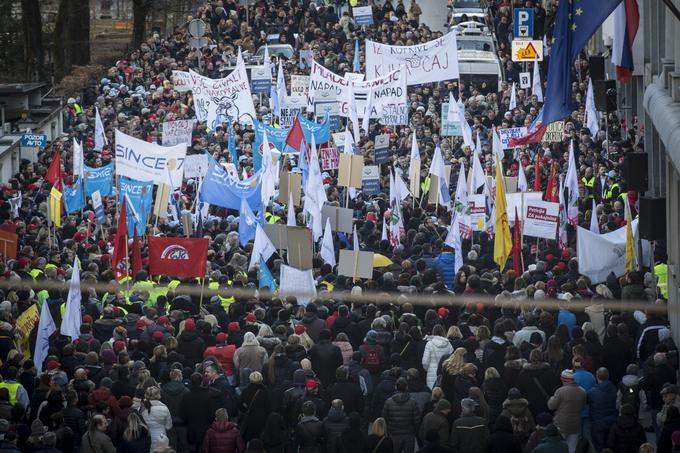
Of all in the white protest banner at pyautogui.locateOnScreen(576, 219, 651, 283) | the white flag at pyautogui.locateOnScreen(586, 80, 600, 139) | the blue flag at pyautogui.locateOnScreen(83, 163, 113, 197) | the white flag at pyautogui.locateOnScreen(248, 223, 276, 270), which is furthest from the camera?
the white flag at pyautogui.locateOnScreen(586, 80, 600, 139)

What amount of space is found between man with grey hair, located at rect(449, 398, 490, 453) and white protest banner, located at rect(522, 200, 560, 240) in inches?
309

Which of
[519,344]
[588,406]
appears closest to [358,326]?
[519,344]

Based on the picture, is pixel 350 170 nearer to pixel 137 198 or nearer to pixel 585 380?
pixel 137 198

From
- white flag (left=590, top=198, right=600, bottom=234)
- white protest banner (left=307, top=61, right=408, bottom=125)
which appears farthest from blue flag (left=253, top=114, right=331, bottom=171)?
white flag (left=590, top=198, right=600, bottom=234)

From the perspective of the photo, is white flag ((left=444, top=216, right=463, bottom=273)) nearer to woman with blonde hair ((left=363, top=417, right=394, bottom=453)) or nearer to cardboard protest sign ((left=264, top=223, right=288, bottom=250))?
cardboard protest sign ((left=264, top=223, right=288, bottom=250))

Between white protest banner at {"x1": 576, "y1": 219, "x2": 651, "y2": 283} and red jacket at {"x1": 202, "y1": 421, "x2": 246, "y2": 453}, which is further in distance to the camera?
white protest banner at {"x1": 576, "y1": 219, "x2": 651, "y2": 283}

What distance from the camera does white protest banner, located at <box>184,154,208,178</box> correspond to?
83.9ft

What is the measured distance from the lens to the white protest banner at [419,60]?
3253 cm

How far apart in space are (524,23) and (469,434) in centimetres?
2717

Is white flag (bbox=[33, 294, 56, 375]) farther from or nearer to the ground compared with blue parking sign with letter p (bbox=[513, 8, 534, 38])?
nearer to the ground

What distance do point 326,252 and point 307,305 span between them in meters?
4.02

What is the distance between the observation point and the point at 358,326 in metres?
16.3

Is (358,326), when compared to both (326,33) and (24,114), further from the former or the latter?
(326,33)

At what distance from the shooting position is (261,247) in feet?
65.2
